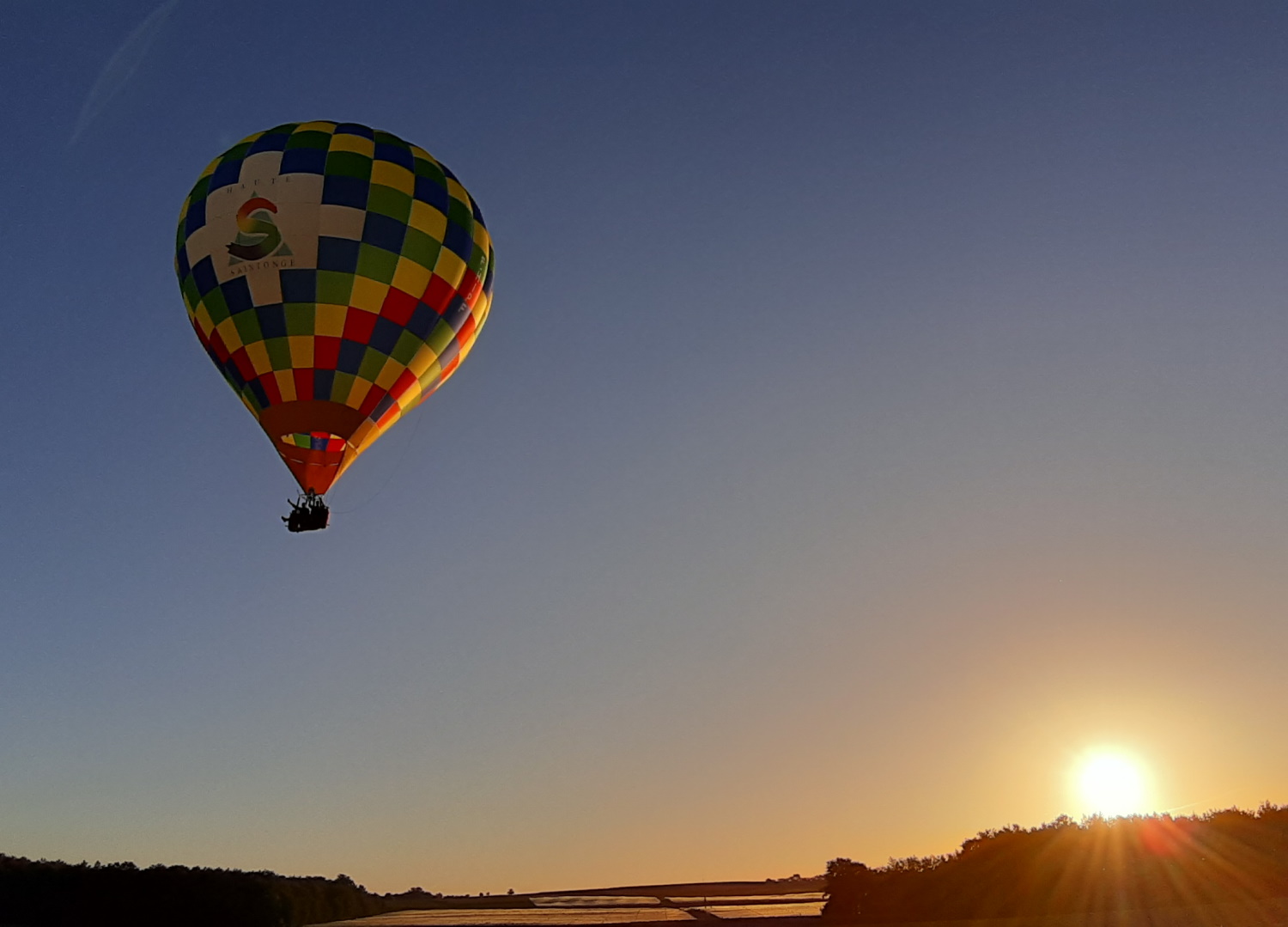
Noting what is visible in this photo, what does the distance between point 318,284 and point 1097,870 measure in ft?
67.3

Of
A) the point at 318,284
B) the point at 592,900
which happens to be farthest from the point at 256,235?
the point at 592,900

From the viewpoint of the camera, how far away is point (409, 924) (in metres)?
31.3

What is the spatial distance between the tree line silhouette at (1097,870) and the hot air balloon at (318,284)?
15.6 metres

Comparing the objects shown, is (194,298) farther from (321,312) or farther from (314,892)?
(314,892)

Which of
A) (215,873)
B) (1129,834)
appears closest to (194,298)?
(215,873)

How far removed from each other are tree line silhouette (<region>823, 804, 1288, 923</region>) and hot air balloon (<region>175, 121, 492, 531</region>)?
15578mm

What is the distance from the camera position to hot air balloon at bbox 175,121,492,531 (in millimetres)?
23516

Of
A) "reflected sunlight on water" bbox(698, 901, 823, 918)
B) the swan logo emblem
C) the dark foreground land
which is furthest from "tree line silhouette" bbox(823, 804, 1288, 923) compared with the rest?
the swan logo emblem

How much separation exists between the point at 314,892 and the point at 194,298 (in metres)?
24.3

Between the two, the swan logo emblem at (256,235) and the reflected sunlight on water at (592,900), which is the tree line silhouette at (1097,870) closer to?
the swan logo emblem at (256,235)

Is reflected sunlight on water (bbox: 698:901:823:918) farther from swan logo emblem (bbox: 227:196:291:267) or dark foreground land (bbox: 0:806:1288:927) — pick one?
swan logo emblem (bbox: 227:196:291:267)

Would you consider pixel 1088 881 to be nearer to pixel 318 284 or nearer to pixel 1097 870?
pixel 1097 870

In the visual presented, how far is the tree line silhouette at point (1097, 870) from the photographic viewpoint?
53.8 feet

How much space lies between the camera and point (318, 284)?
2359 cm
